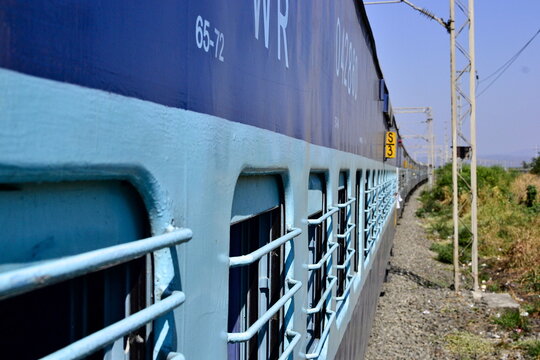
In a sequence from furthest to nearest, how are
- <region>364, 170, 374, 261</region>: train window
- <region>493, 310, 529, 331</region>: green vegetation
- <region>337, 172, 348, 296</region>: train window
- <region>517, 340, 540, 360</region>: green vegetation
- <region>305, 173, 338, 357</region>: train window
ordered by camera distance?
1. <region>493, 310, 529, 331</region>: green vegetation
2. <region>517, 340, 540, 360</region>: green vegetation
3. <region>364, 170, 374, 261</region>: train window
4. <region>337, 172, 348, 296</region>: train window
5. <region>305, 173, 338, 357</region>: train window

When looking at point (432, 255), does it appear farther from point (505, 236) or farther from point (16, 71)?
point (16, 71)

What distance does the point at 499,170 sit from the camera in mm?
31500

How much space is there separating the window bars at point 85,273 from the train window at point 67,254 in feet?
0.14

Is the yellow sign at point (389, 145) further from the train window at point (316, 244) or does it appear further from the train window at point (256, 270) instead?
the train window at point (256, 270)

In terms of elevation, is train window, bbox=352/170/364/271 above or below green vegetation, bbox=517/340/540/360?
above

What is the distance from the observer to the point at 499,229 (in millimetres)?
17203

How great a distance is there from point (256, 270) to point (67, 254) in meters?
1.27

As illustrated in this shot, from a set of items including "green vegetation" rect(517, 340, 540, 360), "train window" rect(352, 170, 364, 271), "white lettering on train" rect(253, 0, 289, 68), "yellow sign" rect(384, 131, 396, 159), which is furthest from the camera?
"yellow sign" rect(384, 131, 396, 159)

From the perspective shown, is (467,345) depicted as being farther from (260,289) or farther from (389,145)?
(260,289)

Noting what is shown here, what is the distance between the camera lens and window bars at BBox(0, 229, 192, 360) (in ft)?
2.01

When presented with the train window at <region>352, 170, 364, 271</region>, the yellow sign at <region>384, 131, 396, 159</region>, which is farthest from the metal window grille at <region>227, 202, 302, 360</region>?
the yellow sign at <region>384, 131, 396, 159</region>

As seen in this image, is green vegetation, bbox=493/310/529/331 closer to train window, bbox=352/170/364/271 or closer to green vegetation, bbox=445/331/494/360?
green vegetation, bbox=445/331/494/360

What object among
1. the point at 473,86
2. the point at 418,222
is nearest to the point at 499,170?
the point at 418,222

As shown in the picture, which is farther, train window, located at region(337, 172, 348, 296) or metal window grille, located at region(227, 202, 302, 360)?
train window, located at region(337, 172, 348, 296)
